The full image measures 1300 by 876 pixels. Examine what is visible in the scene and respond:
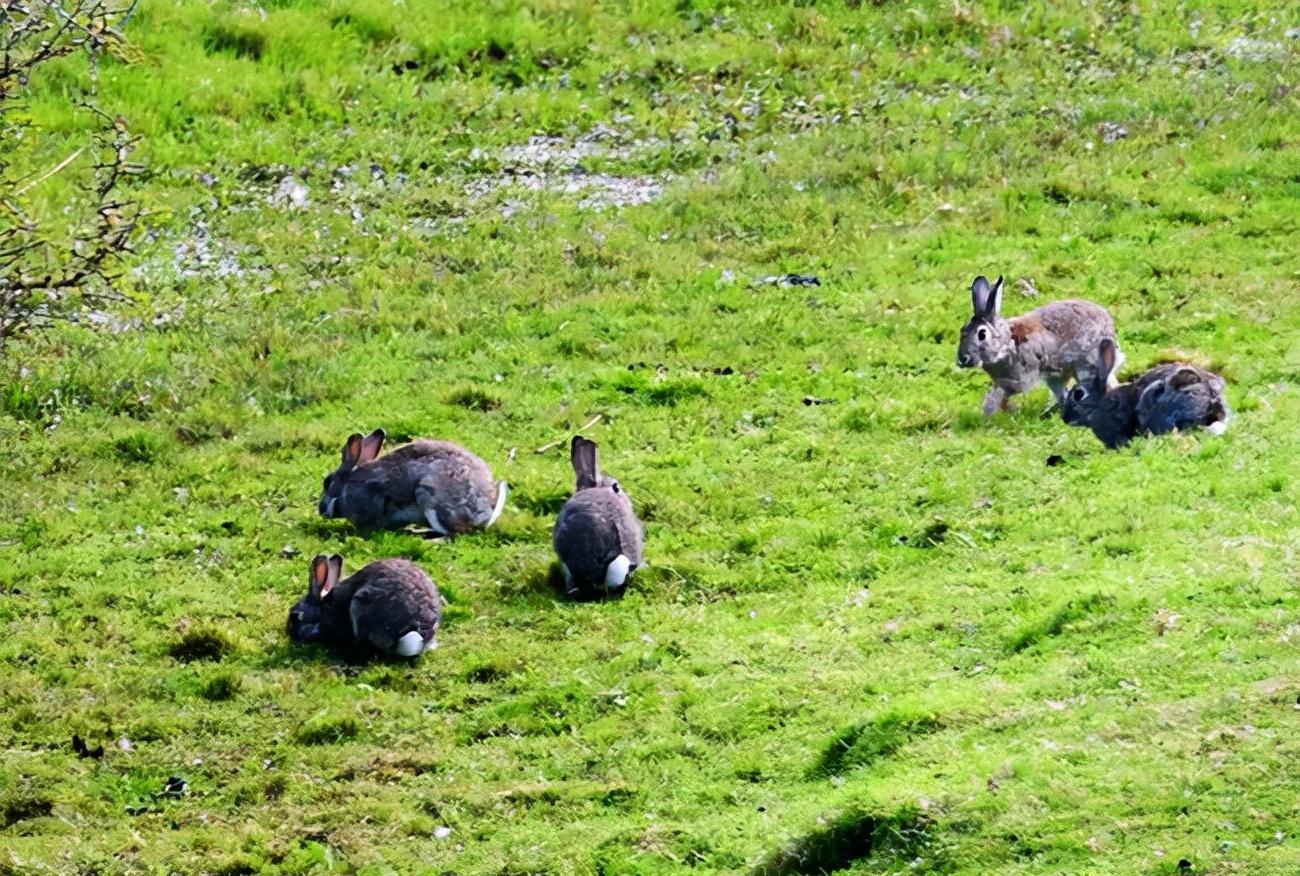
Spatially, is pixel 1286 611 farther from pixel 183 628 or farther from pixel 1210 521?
pixel 183 628

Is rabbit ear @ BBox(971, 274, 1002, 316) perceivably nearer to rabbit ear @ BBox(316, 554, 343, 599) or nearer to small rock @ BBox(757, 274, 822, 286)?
small rock @ BBox(757, 274, 822, 286)

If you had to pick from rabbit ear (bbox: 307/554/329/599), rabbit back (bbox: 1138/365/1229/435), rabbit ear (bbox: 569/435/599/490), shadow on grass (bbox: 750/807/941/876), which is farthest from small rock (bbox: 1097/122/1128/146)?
shadow on grass (bbox: 750/807/941/876)

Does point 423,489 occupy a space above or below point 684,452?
above

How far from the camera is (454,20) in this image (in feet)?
104

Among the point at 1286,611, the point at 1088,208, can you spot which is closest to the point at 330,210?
the point at 1088,208

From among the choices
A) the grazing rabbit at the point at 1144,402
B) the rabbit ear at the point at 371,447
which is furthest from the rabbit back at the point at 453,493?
the grazing rabbit at the point at 1144,402

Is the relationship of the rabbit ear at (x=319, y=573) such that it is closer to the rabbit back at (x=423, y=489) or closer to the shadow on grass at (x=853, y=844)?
the rabbit back at (x=423, y=489)

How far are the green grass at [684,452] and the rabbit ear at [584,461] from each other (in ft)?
2.96

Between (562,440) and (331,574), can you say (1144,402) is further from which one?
(331,574)

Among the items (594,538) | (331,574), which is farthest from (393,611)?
(594,538)

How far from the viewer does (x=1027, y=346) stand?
1892cm

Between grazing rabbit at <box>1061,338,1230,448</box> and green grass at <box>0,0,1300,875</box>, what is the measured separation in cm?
34

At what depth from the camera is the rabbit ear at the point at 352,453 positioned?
18.0 meters

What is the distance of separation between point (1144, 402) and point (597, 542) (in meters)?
5.68
